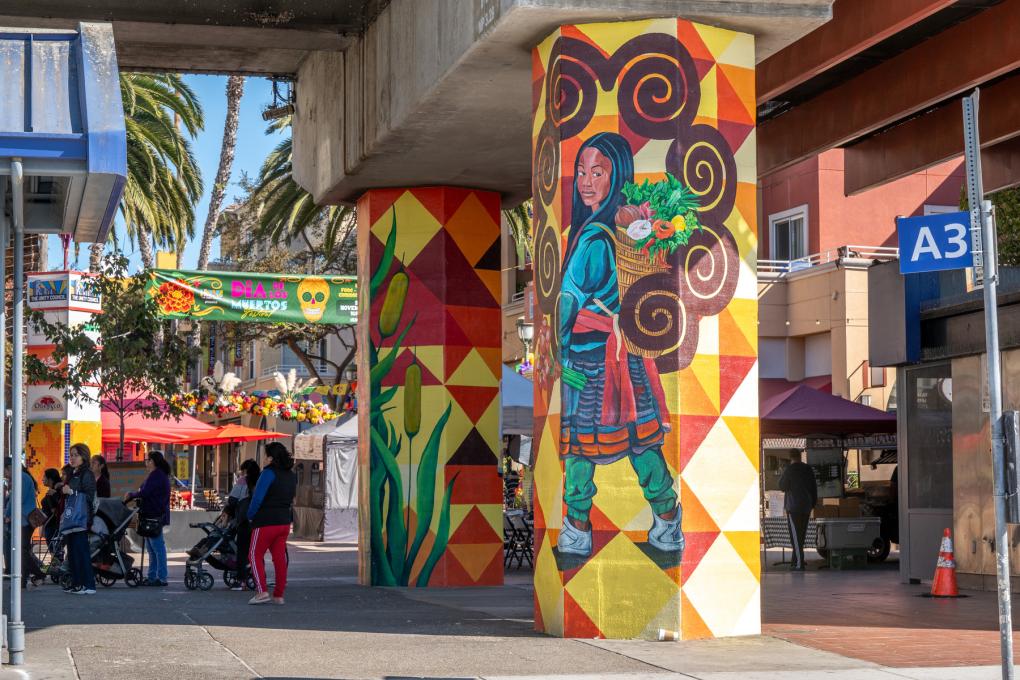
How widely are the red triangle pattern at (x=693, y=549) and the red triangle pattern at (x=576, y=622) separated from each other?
885 millimetres

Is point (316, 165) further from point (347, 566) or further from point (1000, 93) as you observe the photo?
point (1000, 93)

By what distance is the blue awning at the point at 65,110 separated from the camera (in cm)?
1036

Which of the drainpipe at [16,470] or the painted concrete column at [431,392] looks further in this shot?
the painted concrete column at [431,392]

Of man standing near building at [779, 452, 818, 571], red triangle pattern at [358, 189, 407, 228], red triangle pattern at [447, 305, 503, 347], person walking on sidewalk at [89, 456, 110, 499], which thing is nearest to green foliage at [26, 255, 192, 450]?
person walking on sidewalk at [89, 456, 110, 499]

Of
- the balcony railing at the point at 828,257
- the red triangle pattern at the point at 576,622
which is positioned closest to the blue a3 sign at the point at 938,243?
the red triangle pattern at the point at 576,622

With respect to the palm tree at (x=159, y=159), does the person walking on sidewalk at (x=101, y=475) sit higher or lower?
lower

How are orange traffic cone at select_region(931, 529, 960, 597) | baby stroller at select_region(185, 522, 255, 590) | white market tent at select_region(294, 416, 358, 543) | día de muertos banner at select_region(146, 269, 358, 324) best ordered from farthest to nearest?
1. white market tent at select_region(294, 416, 358, 543)
2. día de muertos banner at select_region(146, 269, 358, 324)
3. baby stroller at select_region(185, 522, 255, 590)
4. orange traffic cone at select_region(931, 529, 960, 597)

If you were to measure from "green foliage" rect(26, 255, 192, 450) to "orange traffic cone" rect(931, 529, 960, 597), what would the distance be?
14873mm

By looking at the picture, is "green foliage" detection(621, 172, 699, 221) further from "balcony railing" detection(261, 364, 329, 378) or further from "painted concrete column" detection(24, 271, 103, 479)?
"balcony railing" detection(261, 364, 329, 378)

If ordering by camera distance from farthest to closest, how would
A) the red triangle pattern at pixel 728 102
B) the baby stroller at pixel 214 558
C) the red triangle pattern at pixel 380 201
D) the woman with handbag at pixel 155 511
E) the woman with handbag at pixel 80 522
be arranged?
1. the woman with handbag at pixel 155 511
2. the red triangle pattern at pixel 380 201
3. the baby stroller at pixel 214 558
4. the woman with handbag at pixel 80 522
5. the red triangle pattern at pixel 728 102

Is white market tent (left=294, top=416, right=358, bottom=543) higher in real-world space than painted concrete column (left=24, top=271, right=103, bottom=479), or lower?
lower

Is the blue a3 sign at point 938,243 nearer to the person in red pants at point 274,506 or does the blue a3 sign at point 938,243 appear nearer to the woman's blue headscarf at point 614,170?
the woman's blue headscarf at point 614,170

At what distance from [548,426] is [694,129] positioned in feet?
9.96

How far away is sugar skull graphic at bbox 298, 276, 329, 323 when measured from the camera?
90.4ft
